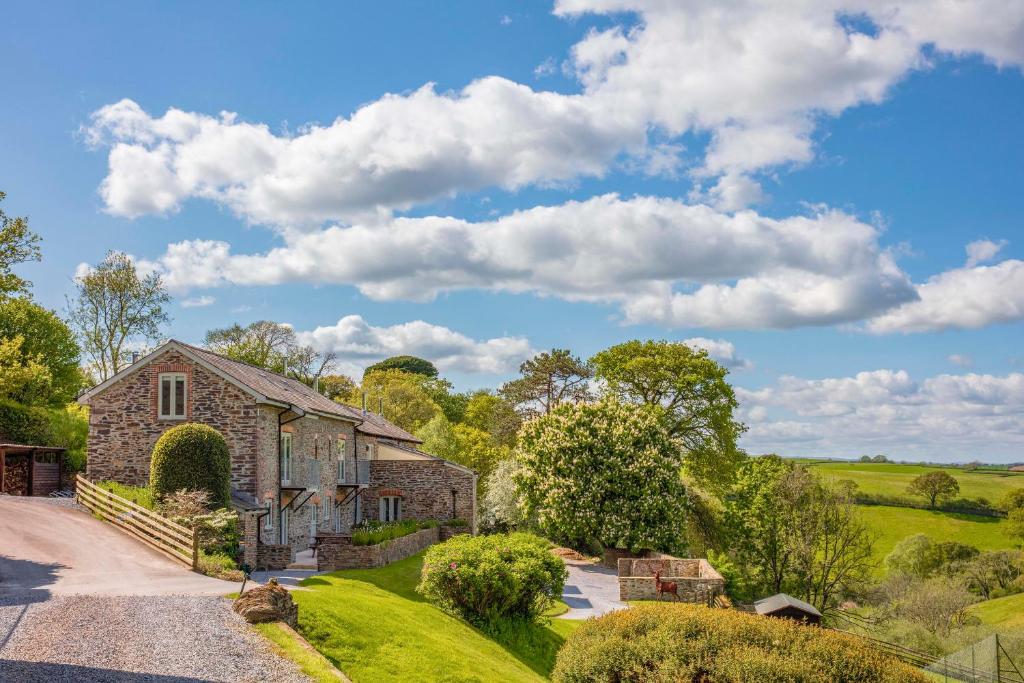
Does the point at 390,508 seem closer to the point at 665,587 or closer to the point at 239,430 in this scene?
the point at 239,430

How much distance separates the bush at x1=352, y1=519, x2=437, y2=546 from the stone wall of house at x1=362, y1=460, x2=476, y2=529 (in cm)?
217

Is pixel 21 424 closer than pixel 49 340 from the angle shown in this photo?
Yes

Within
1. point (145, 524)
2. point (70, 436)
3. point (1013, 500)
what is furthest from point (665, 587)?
point (1013, 500)

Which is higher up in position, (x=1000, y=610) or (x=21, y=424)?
(x=21, y=424)

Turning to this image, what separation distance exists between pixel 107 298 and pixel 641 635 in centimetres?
4742

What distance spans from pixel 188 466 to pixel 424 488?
18.9 m

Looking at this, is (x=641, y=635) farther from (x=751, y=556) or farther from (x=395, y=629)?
(x=751, y=556)

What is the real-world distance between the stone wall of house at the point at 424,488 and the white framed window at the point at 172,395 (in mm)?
14960

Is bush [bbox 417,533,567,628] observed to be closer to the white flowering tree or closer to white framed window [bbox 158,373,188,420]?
white framed window [bbox 158,373,188,420]

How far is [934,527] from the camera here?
72438 millimetres

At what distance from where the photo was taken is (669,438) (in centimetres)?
4006

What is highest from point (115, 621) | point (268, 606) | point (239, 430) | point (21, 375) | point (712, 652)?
point (21, 375)

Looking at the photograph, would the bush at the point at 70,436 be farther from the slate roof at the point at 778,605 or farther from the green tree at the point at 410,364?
the green tree at the point at 410,364

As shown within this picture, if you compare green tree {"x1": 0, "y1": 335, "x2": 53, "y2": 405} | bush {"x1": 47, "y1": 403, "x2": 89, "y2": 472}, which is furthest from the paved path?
green tree {"x1": 0, "y1": 335, "x2": 53, "y2": 405}
